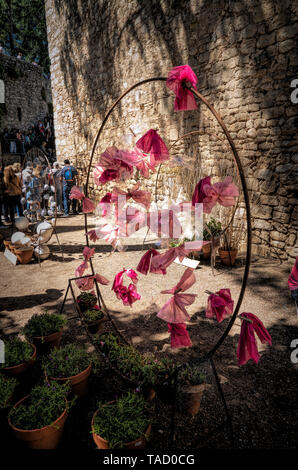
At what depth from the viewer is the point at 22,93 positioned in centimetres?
1758

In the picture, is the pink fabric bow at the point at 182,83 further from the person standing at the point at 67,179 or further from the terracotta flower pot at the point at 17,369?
the person standing at the point at 67,179

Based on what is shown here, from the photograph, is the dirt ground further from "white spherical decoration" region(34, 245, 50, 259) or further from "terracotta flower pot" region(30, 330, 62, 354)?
"terracotta flower pot" region(30, 330, 62, 354)

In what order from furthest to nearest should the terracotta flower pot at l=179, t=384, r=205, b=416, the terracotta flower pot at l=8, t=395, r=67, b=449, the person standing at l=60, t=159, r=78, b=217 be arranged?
the person standing at l=60, t=159, r=78, b=217, the terracotta flower pot at l=179, t=384, r=205, b=416, the terracotta flower pot at l=8, t=395, r=67, b=449

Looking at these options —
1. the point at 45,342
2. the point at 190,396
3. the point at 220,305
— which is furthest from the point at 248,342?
the point at 45,342

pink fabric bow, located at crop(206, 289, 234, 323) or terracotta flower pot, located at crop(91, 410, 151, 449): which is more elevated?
pink fabric bow, located at crop(206, 289, 234, 323)

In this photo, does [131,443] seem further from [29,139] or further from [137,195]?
[29,139]

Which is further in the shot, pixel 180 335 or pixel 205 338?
pixel 205 338

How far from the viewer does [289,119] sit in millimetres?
3754

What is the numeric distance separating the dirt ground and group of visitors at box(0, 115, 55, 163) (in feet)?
38.9

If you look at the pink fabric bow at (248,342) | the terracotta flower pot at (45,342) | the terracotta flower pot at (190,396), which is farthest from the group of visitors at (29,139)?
the pink fabric bow at (248,342)

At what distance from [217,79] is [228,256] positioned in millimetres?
2898

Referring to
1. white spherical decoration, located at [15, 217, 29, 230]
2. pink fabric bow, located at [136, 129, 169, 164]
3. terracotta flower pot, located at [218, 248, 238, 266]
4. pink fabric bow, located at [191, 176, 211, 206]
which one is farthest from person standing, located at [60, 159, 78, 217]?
pink fabric bow, located at [191, 176, 211, 206]

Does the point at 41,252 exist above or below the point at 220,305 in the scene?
below

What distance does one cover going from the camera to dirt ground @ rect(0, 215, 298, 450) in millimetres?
1576
